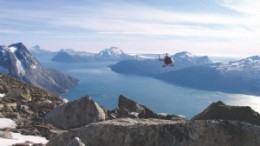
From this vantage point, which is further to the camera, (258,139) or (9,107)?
(9,107)

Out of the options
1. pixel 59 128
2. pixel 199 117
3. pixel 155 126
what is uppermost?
pixel 155 126

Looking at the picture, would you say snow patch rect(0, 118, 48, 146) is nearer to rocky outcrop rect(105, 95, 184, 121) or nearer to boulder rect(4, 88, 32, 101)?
rocky outcrop rect(105, 95, 184, 121)

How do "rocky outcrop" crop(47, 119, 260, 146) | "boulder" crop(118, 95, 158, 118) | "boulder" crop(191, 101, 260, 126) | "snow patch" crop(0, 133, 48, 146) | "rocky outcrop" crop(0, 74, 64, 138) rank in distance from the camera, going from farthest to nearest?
"boulder" crop(118, 95, 158, 118), "rocky outcrop" crop(0, 74, 64, 138), "boulder" crop(191, 101, 260, 126), "snow patch" crop(0, 133, 48, 146), "rocky outcrop" crop(47, 119, 260, 146)

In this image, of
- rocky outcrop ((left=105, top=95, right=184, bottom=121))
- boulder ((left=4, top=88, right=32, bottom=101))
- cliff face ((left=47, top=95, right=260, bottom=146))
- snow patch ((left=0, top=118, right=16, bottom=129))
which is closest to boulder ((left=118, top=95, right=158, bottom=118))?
rocky outcrop ((left=105, top=95, right=184, bottom=121))

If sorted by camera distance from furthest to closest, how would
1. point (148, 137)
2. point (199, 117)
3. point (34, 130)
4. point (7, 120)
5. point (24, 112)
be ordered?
point (24, 112) < point (7, 120) < point (34, 130) < point (199, 117) < point (148, 137)

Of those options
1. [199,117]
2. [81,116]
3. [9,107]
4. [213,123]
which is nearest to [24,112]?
[9,107]

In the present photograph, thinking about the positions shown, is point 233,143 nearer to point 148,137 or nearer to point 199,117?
point 148,137

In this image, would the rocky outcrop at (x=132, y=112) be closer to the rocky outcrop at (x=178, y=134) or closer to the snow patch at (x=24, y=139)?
the snow patch at (x=24, y=139)

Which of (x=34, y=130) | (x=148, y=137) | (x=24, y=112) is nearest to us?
(x=148, y=137)
